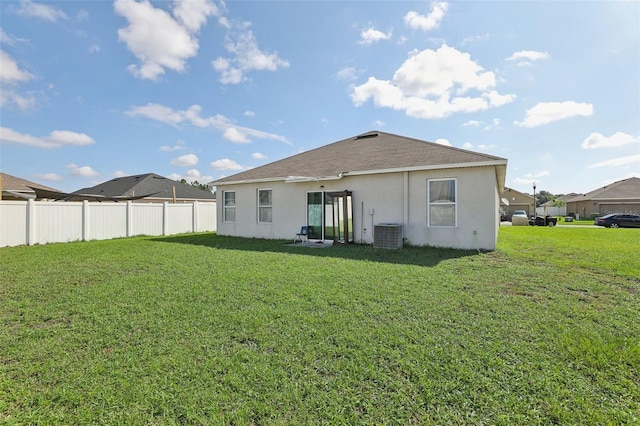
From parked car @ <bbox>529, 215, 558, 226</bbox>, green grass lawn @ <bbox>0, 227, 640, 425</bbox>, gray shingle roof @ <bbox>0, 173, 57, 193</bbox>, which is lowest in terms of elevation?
green grass lawn @ <bbox>0, 227, 640, 425</bbox>

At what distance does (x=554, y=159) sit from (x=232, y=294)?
25660mm

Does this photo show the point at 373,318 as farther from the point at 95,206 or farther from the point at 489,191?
the point at 95,206

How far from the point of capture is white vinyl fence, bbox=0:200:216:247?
10664 millimetres

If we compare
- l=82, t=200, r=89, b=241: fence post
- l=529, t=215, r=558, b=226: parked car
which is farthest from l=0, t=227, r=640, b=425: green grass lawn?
l=529, t=215, r=558, b=226: parked car

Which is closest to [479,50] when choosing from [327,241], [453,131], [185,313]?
[453,131]

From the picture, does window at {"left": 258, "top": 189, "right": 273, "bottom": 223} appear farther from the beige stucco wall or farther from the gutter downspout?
the gutter downspout

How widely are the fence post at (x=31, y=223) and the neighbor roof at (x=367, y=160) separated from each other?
22.8 ft

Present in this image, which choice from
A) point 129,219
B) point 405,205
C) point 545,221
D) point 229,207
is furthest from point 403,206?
point 545,221

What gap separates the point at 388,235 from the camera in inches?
353

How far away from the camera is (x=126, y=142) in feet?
63.7

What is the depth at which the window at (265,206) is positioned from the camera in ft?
40.4

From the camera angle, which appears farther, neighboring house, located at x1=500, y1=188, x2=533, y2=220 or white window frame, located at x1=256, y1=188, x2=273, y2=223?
neighboring house, located at x1=500, y1=188, x2=533, y2=220

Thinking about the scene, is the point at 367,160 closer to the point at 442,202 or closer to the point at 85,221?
the point at 442,202

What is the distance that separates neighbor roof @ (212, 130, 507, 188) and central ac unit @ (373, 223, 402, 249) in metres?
1.94
